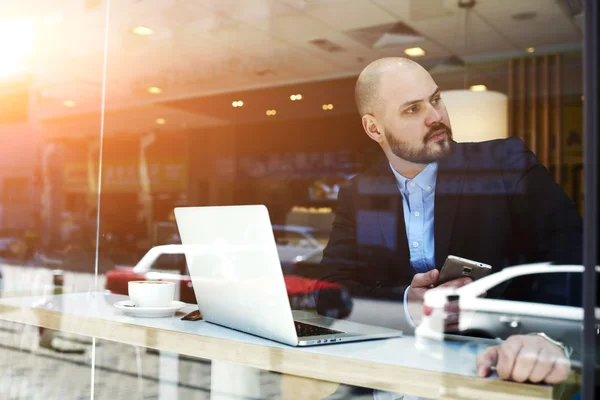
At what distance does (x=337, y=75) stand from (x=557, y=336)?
3076 mm

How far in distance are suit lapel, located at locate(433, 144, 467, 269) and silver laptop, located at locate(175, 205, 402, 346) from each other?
25.1 inches

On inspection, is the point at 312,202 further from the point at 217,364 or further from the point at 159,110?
the point at 217,364

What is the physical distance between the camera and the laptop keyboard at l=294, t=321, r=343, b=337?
1.09 meters

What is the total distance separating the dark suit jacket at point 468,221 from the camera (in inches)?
68.1

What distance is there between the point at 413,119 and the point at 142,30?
2.76 m

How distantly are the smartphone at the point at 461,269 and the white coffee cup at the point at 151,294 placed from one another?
2.48ft

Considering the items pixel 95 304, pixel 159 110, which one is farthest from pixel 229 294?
pixel 159 110

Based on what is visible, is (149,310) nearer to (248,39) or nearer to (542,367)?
(542,367)

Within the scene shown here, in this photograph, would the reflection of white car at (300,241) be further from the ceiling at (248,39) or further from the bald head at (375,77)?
the bald head at (375,77)

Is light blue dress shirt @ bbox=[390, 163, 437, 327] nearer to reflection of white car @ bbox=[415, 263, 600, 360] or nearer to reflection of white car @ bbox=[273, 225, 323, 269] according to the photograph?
reflection of white car @ bbox=[415, 263, 600, 360]

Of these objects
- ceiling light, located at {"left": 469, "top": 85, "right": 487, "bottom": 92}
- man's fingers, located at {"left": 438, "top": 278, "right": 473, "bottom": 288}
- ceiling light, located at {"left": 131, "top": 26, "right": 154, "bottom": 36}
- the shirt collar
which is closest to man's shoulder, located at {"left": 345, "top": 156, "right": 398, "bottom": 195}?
the shirt collar

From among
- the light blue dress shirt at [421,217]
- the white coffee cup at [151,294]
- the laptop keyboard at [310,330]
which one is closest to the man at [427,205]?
the light blue dress shirt at [421,217]

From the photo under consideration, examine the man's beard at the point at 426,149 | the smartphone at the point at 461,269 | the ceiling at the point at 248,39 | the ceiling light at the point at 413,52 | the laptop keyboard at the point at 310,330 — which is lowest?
the laptop keyboard at the point at 310,330

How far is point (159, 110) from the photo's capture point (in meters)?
6.25
